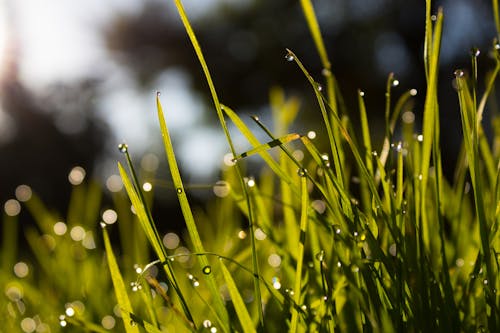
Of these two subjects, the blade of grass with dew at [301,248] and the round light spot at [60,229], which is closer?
the blade of grass with dew at [301,248]

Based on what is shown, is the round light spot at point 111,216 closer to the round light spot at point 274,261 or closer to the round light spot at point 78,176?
the round light spot at point 78,176

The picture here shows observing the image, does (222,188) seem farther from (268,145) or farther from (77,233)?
(268,145)

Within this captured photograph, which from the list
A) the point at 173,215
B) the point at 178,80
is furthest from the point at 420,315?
the point at 178,80

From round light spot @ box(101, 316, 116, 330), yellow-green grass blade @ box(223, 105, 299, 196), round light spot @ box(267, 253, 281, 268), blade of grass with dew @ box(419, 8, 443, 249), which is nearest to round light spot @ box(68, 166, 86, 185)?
round light spot @ box(101, 316, 116, 330)

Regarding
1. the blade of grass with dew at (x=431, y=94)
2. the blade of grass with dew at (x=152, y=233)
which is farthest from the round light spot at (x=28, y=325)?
the blade of grass with dew at (x=431, y=94)

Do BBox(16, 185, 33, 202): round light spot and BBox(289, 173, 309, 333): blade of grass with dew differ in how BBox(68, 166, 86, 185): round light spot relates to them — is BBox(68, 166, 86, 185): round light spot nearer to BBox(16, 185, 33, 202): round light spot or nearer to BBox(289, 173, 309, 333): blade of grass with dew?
BBox(16, 185, 33, 202): round light spot

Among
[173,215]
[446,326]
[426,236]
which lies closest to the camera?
[446,326]

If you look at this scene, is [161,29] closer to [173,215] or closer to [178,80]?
[178,80]

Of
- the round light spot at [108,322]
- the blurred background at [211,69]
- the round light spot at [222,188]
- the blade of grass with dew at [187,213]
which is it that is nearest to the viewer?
the blade of grass with dew at [187,213]
